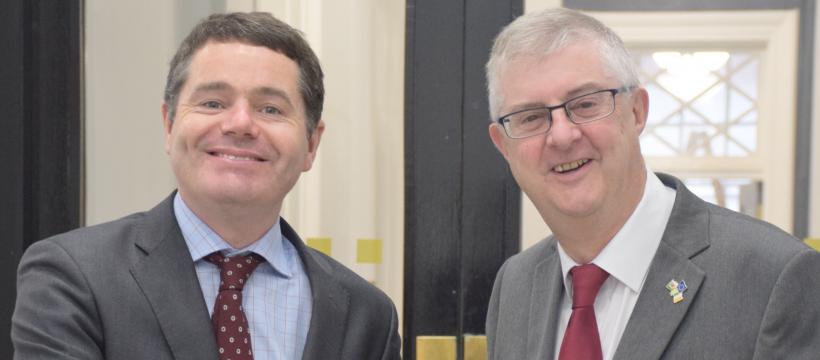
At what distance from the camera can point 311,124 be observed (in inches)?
88.0

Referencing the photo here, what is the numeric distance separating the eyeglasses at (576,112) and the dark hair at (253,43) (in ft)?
1.40

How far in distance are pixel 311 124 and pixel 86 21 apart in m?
1.16

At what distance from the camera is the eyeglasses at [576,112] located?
2.05 metres

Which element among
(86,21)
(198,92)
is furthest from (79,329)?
(86,21)

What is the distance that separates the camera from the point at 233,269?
2.13 m

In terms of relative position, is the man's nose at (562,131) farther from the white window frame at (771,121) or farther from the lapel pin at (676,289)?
the white window frame at (771,121)

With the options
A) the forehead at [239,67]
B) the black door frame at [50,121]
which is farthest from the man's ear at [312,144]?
the black door frame at [50,121]

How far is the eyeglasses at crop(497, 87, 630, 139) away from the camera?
6.74 ft

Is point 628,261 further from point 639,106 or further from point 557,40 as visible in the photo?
point 557,40

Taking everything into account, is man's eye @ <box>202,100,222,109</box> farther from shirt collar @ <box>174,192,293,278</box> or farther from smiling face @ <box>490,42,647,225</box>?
smiling face @ <box>490,42,647,225</box>

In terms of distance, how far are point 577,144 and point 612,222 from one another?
18 cm

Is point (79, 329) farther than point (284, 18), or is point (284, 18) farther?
point (284, 18)

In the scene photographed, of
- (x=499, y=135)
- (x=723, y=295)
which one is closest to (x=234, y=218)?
(x=499, y=135)

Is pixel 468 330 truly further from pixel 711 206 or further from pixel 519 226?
pixel 711 206
